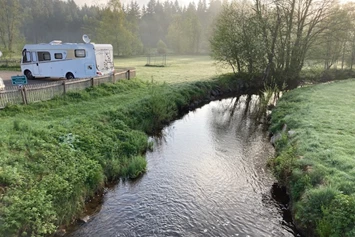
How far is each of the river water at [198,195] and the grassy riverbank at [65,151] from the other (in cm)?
80

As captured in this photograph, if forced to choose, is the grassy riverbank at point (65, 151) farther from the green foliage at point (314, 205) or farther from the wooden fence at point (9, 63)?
the wooden fence at point (9, 63)

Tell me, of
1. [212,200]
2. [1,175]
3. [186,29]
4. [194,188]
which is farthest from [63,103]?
[186,29]

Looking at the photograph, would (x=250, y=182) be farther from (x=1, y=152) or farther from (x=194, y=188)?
(x=1, y=152)

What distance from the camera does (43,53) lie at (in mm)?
21000

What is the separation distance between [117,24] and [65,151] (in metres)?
55.9

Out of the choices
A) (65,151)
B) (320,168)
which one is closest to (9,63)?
(65,151)

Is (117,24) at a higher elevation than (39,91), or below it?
higher

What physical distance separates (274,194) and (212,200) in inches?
87.3

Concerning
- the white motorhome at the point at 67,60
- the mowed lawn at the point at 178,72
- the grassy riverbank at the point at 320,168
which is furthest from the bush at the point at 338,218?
the white motorhome at the point at 67,60

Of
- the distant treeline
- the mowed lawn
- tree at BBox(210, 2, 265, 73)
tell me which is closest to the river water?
the mowed lawn

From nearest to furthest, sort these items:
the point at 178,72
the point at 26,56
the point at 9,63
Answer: the point at 26,56 → the point at 9,63 → the point at 178,72

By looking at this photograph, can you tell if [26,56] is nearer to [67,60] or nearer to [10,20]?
[67,60]

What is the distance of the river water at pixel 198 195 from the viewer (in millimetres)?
7117

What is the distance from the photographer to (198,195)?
28.5 ft
